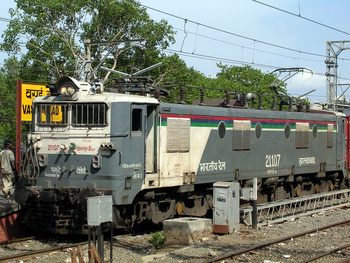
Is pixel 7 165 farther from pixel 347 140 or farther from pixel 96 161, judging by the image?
pixel 347 140

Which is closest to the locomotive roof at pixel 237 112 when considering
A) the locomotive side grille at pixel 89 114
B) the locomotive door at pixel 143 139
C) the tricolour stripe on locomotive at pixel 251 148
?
the tricolour stripe on locomotive at pixel 251 148

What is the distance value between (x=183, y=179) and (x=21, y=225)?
4.34m

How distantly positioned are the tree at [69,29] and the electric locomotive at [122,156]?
56.6 feet

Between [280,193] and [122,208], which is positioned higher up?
[122,208]

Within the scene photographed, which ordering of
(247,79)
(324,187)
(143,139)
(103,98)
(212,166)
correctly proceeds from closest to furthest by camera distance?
(103,98) → (143,139) → (212,166) → (324,187) → (247,79)

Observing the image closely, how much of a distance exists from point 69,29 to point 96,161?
22.0 m

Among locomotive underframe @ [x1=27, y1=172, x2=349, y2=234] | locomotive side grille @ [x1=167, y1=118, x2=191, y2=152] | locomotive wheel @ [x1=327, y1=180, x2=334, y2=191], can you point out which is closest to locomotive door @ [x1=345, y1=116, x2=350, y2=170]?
locomotive wheel @ [x1=327, y1=180, x2=334, y2=191]

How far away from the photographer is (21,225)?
Result: 13234 mm

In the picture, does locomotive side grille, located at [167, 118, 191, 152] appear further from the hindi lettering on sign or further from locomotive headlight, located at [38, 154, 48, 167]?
locomotive headlight, located at [38, 154, 48, 167]

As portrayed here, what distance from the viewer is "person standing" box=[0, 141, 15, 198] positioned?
1443 centimetres

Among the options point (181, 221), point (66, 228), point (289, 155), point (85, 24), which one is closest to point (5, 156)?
point (66, 228)

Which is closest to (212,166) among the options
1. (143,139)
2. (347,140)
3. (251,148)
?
(251,148)

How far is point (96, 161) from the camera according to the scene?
37.7 ft

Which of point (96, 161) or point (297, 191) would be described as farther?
point (297, 191)
